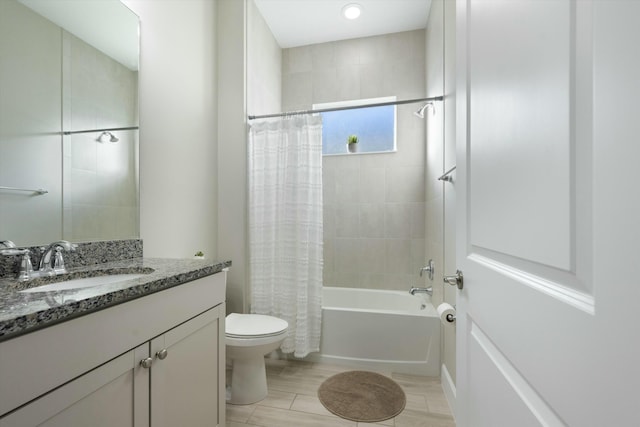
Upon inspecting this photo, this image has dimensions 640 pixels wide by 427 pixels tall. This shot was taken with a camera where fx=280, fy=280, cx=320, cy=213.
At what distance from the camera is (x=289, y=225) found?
213 centimetres

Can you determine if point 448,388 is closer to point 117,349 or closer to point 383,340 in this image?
point 383,340

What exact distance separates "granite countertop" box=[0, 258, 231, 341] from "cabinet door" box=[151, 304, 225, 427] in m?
0.19

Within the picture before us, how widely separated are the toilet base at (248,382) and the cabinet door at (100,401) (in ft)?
2.96

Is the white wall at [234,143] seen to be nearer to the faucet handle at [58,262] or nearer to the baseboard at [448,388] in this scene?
the faucet handle at [58,262]

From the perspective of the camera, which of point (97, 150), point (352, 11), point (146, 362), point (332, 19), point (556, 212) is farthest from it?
point (332, 19)

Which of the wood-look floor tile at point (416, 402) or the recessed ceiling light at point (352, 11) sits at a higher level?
the recessed ceiling light at point (352, 11)

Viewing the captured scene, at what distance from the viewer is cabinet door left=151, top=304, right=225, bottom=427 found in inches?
36.5

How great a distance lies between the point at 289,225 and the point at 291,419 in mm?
1204

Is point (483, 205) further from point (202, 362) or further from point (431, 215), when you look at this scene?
point (431, 215)

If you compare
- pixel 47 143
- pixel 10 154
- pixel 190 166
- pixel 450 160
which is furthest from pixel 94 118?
pixel 450 160

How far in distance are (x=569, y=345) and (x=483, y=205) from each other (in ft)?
1.29

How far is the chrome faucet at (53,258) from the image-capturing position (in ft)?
3.37

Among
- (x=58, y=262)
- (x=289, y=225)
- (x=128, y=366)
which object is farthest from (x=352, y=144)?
(x=128, y=366)

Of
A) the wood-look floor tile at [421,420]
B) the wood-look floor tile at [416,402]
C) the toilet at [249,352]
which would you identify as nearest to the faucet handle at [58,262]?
the toilet at [249,352]
